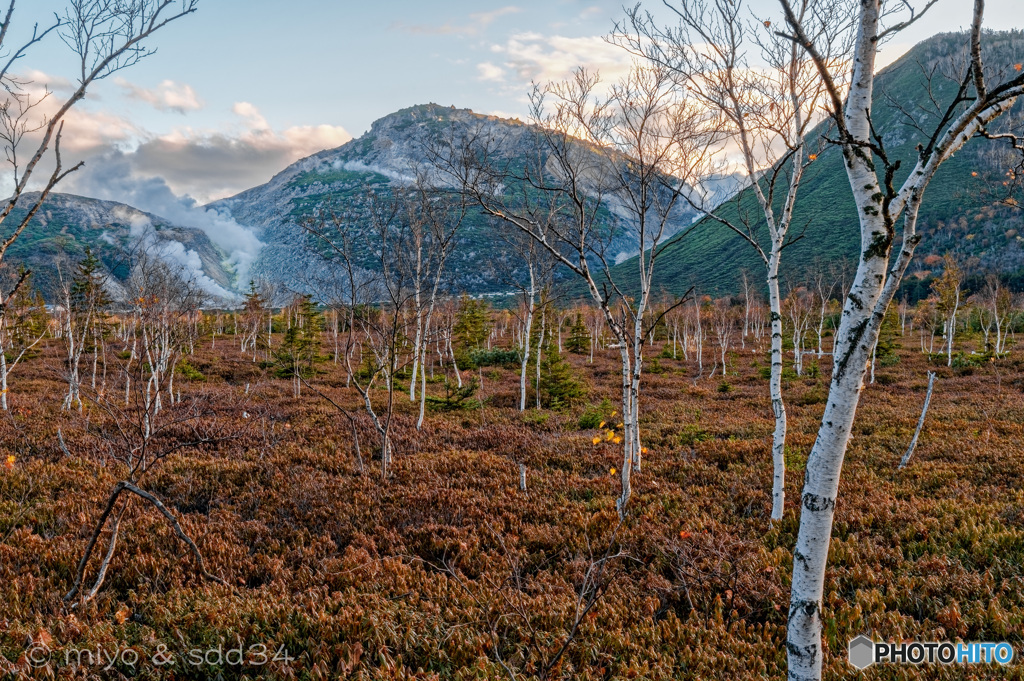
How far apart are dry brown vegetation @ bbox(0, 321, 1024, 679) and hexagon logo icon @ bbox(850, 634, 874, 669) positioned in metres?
0.14

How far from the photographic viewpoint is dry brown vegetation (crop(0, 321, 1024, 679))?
4828 millimetres

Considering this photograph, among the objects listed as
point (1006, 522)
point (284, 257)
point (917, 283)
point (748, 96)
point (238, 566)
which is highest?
point (284, 257)

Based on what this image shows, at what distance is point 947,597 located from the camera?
560 centimetres

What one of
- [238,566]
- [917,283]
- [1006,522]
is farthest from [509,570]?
[917,283]

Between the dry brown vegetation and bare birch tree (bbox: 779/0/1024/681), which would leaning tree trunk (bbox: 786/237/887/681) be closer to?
bare birch tree (bbox: 779/0/1024/681)

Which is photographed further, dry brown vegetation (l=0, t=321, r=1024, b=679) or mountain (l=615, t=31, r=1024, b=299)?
mountain (l=615, t=31, r=1024, b=299)

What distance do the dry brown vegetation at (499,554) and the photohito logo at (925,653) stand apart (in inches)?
6.0

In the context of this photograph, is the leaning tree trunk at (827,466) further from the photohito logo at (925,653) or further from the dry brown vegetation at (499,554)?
the photohito logo at (925,653)

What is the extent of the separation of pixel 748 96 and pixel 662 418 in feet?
36.7

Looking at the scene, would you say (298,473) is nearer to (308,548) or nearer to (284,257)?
(308,548)

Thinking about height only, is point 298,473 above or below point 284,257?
below

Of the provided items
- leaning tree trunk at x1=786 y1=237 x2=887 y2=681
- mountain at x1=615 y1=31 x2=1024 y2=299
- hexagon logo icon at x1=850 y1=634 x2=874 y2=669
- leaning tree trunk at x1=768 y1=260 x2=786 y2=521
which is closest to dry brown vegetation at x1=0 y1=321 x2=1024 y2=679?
hexagon logo icon at x1=850 y1=634 x2=874 y2=669

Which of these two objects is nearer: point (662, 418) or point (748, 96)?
point (748, 96)

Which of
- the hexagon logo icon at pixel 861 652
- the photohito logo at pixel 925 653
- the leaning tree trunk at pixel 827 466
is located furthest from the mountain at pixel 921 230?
the leaning tree trunk at pixel 827 466
